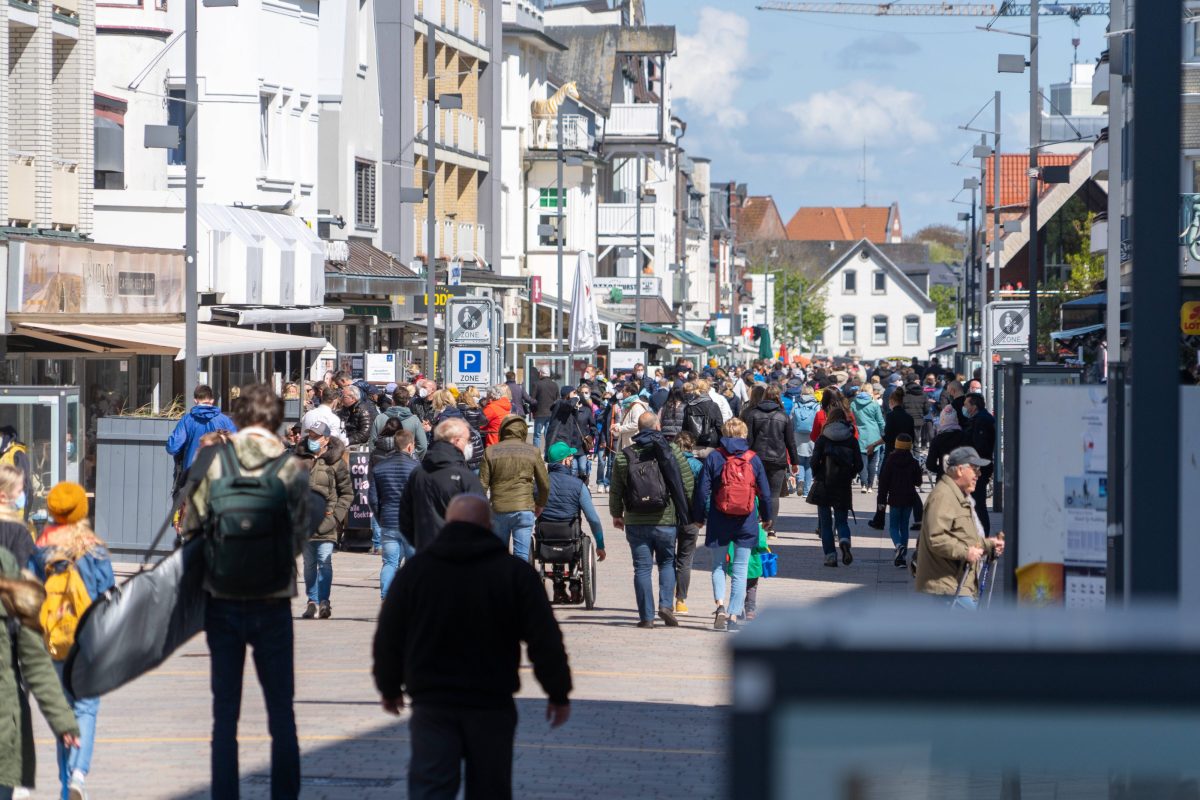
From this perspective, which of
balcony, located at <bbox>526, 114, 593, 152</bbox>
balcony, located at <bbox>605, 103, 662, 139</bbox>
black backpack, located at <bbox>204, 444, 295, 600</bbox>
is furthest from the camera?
balcony, located at <bbox>605, 103, 662, 139</bbox>

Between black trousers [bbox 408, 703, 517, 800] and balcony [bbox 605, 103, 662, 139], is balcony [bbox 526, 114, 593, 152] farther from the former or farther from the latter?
black trousers [bbox 408, 703, 517, 800]

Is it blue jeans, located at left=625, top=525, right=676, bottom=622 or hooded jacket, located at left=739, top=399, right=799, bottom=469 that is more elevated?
hooded jacket, located at left=739, top=399, right=799, bottom=469

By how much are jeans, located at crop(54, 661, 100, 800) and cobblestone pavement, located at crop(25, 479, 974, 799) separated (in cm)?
39

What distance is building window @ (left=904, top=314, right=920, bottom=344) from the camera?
16050 centimetres

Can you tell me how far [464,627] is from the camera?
21.5 feet

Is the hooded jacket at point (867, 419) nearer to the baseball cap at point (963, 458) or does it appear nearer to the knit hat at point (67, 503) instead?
the baseball cap at point (963, 458)

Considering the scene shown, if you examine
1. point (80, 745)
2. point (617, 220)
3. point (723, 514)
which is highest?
point (617, 220)

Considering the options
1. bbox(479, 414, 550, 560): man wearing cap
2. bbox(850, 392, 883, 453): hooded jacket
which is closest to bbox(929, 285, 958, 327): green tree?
bbox(850, 392, 883, 453): hooded jacket

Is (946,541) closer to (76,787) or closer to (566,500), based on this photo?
(76,787)

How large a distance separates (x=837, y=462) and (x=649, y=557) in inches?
219

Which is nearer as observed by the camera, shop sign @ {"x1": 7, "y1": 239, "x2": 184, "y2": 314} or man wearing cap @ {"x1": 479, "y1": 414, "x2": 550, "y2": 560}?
man wearing cap @ {"x1": 479, "y1": 414, "x2": 550, "y2": 560}

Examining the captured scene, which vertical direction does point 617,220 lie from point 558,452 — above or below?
above

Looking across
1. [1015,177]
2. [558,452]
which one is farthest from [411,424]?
[1015,177]

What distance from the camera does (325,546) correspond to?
51.3 ft
